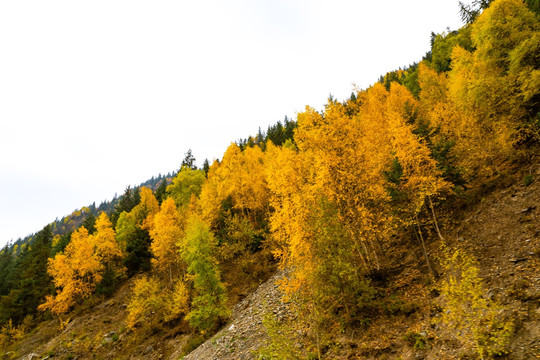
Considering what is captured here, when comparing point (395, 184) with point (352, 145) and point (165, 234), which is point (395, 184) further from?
point (165, 234)

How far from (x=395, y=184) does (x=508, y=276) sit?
22.4ft

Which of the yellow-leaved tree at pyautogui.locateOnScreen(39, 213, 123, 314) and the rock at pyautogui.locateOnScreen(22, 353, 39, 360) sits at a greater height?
the yellow-leaved tree at pyautogui.locateOnScreen(39, 213, 123, 314)

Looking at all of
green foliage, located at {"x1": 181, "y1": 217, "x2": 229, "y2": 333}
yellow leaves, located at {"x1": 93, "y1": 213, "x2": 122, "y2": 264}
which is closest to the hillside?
green foliage, located at {"x1": 181, "y1": 217, "x2": 229, "y2": 333}

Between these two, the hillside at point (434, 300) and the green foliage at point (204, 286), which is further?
the green foliage at point (204, 286)

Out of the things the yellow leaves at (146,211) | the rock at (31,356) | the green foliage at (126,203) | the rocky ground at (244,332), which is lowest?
the rocky ground at (244,332)

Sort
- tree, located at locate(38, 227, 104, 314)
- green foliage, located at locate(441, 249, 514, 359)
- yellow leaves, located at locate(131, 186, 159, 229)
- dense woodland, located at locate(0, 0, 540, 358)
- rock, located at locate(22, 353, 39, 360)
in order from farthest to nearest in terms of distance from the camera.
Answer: yellow leaves, located at locate(131, 186, 159, 229), tree, located at locate(38, 227, 104, 314), rock, located at locate(22, 353, 39, 360), dense woodland, located at locate(0, 0, 540, 358), green foliage, located at locate(441, 249, 514, 359)

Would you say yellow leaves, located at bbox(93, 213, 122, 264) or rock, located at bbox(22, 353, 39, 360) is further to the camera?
yellow leaves, located at bbox(93, 213, 122, 264)

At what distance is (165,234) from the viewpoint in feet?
104

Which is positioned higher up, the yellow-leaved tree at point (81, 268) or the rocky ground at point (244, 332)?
the yellow-leaved tree at point (81, 268)

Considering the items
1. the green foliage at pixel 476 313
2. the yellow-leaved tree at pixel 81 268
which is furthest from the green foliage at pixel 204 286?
the yellow-leaved tree at pixel 81 268

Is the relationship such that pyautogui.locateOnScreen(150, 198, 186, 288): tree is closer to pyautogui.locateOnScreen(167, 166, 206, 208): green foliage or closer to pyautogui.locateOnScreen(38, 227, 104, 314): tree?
pyautogui.locateOnScreen(167, 166, 206, 208): green foliage

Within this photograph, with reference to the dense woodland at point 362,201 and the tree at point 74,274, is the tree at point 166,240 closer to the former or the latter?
the dense woodland at point 362,201

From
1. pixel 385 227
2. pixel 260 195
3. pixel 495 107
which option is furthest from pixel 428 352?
pixel 260 195

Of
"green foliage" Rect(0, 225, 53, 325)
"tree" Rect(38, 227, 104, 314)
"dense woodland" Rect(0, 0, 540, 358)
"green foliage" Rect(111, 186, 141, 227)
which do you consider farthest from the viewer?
"green foliage" Rect(111, 186, 141, 227)
